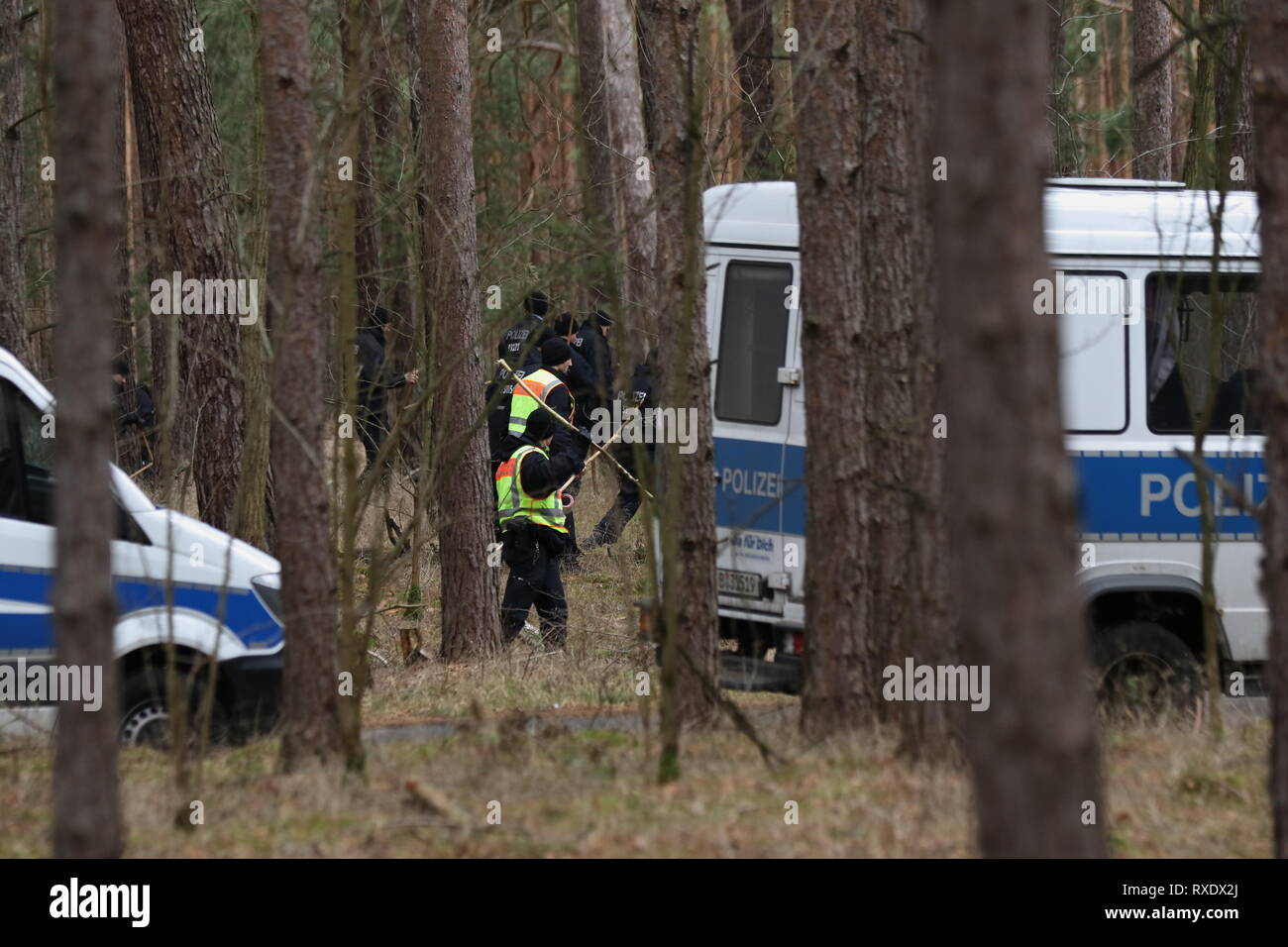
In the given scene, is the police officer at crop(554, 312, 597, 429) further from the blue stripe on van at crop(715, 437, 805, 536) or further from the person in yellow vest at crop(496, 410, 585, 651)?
the blue stripe on van at crop(715, 437, 805, 536)

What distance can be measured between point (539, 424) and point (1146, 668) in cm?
469

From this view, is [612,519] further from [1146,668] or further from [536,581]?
[1146,668]

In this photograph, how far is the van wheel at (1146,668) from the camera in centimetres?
876

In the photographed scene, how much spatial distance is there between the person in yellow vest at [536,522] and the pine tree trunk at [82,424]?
Answer: 7.09 m

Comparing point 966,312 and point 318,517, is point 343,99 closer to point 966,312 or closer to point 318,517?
point 318,517

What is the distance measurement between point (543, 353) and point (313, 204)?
6.77 m

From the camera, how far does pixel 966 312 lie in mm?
3396

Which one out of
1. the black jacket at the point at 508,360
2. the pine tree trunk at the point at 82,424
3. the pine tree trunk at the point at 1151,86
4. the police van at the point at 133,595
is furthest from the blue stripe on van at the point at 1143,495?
the pine tree trunk at the point at 1151,86

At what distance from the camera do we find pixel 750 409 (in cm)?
946

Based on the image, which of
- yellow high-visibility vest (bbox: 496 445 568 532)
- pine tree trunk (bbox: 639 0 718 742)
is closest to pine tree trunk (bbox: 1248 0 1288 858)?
pine tree trunk (bbox: 639 0 718 742)

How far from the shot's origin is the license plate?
931 centimetres

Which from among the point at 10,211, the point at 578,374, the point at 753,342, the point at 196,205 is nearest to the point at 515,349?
the point at 578,374

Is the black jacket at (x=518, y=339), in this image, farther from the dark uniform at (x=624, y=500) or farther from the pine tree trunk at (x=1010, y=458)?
the pine tree trunk at (x=1010, y=458)
